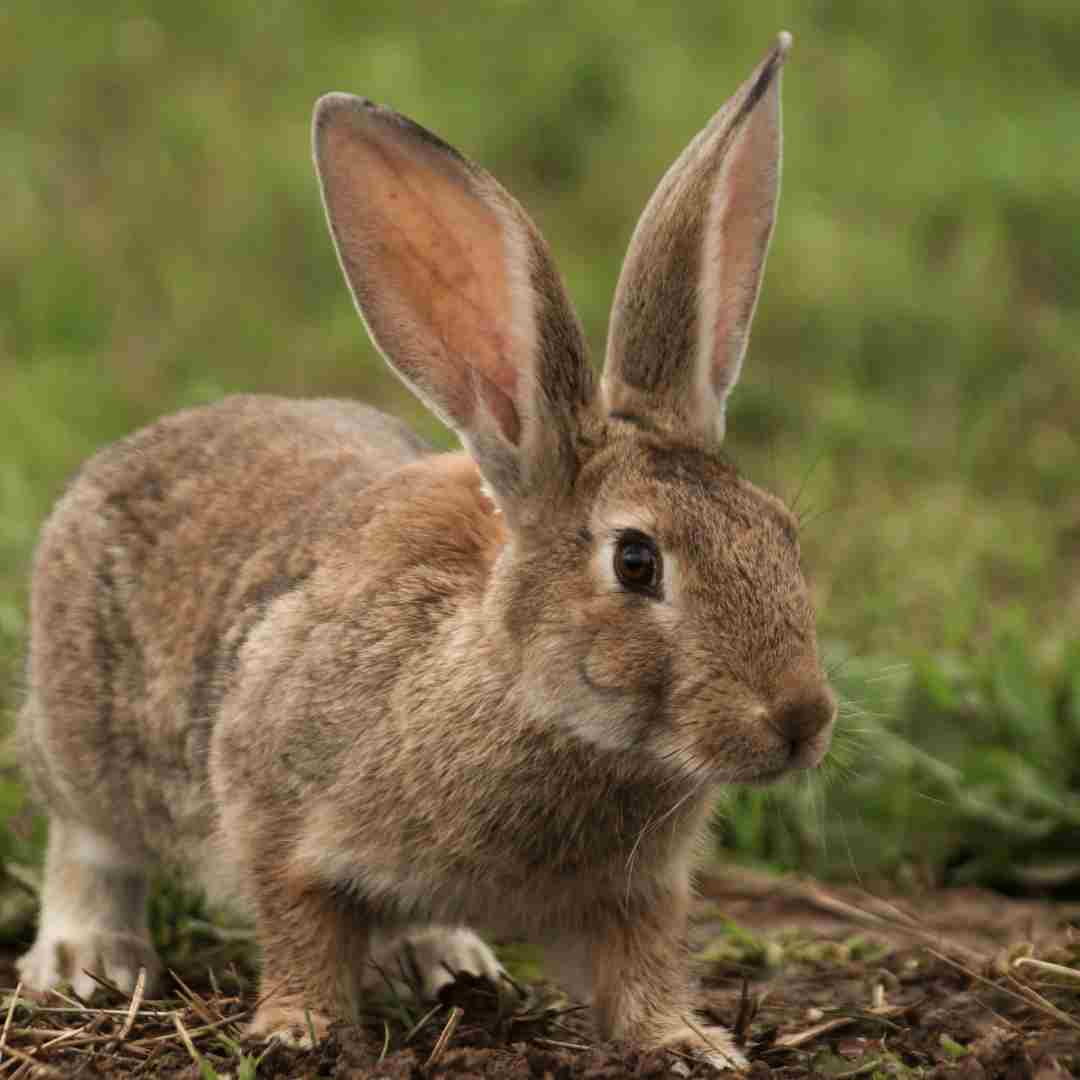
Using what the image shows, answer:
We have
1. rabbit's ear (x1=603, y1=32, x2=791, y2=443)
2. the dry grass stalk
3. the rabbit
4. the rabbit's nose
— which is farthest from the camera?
rabbit's ear (x1=603, y1=32, x2=791, y2=443)

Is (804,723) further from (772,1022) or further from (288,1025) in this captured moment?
(288,1025)

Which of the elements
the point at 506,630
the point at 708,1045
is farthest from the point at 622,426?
the point at 708,1045

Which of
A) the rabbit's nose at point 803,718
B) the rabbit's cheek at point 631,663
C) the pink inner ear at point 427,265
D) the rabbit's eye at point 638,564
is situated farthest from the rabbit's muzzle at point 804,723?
the pink inner ear at point 427,265

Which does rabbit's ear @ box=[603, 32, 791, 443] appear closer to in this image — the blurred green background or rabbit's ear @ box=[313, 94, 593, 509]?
rabbit's ear @ box=[313, 94, 593, 509]

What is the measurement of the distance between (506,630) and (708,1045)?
3.05ft

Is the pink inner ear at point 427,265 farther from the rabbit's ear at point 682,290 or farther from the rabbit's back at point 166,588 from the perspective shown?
the rabbit's back at point 166,588

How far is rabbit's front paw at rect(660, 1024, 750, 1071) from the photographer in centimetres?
423

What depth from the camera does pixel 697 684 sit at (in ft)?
12.6

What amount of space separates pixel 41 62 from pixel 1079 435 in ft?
16.5

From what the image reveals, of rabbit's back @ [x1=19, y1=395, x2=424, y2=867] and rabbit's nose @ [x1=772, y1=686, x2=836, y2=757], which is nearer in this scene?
rabbit's nose @ [x1=772, y1=686, x2=836, y2=757]

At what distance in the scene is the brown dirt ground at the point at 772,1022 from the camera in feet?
13.2

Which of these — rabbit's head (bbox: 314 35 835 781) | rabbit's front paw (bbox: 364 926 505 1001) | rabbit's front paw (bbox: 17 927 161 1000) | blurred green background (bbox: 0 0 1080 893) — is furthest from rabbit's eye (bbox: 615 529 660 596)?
blurred green background (bbox: 0 0 1080 893)

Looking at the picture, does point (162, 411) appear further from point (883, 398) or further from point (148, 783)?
point (148, 783)

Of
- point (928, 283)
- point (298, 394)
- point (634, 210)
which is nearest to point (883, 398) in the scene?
point (928, 283)
